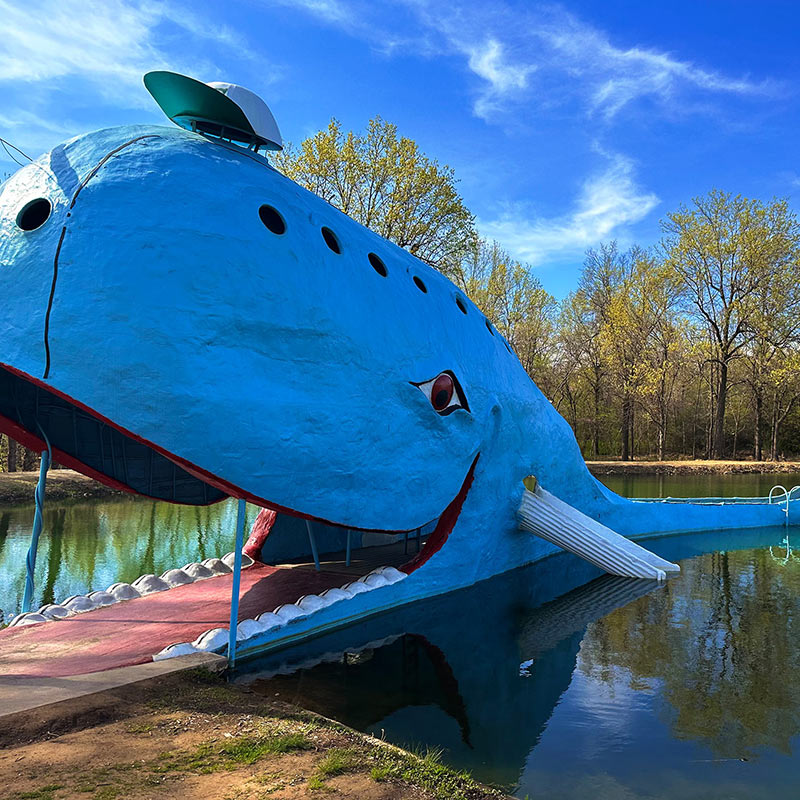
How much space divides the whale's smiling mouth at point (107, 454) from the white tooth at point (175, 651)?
1.69 metres

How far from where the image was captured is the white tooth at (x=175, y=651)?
7.12 metres

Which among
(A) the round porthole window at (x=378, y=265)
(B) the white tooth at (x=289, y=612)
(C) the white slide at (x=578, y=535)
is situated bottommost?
(B) the white tooth at (x=289, y=612)

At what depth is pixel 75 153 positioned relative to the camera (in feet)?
25.5

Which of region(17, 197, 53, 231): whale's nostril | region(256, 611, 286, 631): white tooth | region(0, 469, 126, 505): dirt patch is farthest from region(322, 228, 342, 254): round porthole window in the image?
region(0, 469, 126, 505): dirt patch

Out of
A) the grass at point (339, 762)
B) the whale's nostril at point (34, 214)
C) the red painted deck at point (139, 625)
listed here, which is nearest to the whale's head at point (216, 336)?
the whale's nostril at point (34, 214)

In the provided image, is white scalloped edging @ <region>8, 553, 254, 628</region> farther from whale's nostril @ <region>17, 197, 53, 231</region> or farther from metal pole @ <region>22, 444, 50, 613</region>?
whale's nostril @ <region>17, 197, 53, 231</region>

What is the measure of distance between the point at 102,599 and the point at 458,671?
196 inches

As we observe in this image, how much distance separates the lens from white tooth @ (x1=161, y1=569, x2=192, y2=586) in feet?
34.5

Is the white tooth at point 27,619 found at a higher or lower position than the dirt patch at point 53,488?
lower

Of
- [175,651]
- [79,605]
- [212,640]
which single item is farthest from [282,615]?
[79,605]

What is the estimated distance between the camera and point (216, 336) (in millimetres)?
7434

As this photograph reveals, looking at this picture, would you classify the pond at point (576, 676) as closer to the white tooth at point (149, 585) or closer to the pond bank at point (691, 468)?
the white tooth at point (149, 585)

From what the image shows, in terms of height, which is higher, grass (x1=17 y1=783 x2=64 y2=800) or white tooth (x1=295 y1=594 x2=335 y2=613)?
white tooth (x1=295 y1=594 x2=335 y2=613)

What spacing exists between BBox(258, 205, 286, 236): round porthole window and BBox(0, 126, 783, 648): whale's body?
0.41ft
